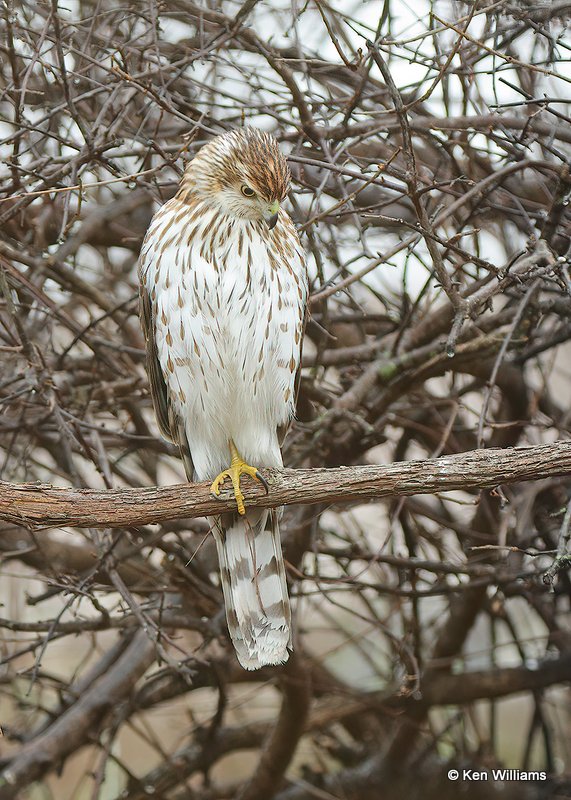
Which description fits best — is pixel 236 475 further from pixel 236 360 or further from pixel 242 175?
pixel 242 175

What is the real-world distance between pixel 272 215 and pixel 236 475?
84cm

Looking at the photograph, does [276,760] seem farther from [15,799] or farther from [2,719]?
[2,719]

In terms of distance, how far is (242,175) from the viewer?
9.98 feet

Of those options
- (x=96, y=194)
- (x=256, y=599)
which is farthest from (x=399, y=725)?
(x=96, y=194)

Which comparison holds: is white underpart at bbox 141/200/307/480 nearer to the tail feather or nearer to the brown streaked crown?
the brown streaked crown

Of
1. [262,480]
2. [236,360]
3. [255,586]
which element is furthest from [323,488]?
[255,586]

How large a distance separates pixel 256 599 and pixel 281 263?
1166 mm

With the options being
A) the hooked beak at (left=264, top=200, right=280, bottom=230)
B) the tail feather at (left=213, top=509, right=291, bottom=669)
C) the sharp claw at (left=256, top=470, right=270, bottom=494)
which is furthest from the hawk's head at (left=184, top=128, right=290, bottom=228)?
the tail feather at (left=213, top=509, right=291, bottom=669)

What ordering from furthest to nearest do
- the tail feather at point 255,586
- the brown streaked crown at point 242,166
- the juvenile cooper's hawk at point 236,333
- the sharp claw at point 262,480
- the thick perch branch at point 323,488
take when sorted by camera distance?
the tail feather at point 255,586 < the juvenile cooper's hawk at point 236,333 < the brown streaked crown at point 242,166 < the sharp claw at point 262,480 < the thick perch branch at point 323,488

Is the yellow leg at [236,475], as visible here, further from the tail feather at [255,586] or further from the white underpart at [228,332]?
the tail feather at [255,586]

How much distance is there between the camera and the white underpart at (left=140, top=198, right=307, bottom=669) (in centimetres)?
313

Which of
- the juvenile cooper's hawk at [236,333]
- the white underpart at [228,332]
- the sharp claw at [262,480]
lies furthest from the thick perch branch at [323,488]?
the white underpart at [228,332]

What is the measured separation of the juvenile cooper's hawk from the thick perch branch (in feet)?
1.47

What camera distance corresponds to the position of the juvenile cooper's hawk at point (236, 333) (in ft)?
10.2
